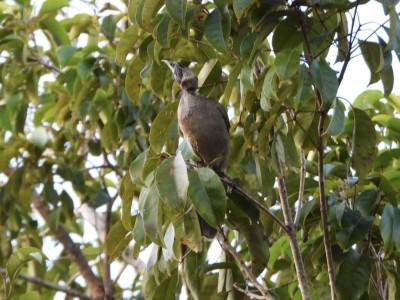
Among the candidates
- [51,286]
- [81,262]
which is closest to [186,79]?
[51,286]

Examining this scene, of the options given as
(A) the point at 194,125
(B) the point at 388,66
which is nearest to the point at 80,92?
(A) the point at 194,125

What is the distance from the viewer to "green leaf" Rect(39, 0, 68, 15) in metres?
4.00

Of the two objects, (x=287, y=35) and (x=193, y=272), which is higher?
(x=287, y=35)

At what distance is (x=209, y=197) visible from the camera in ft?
6.94

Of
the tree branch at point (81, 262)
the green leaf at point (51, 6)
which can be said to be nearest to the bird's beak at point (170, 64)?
the green leaf at point (51, 6)

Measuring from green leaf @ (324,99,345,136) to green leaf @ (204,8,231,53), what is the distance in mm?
343

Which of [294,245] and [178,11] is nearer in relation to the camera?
[178,11]

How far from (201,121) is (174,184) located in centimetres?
92

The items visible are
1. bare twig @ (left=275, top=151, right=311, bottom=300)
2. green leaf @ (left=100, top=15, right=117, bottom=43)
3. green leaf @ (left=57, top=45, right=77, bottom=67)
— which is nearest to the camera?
bare twig @ (left=275, top=151, right=311, bottom=300)

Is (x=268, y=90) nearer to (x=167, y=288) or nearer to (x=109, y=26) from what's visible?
(x=167, y=288)

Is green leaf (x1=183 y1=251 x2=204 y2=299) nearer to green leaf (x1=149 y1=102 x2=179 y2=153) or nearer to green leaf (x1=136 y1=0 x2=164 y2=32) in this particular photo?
green leaf (x1=149 y1=102 x2=179 y2=153)

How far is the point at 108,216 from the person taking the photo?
4.51 metres

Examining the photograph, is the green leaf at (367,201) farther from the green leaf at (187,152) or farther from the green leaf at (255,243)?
the green leaf at (187,152)

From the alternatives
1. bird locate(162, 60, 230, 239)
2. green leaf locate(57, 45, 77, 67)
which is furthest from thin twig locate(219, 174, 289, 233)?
green leaf locate(57, 45, 77, 67)
